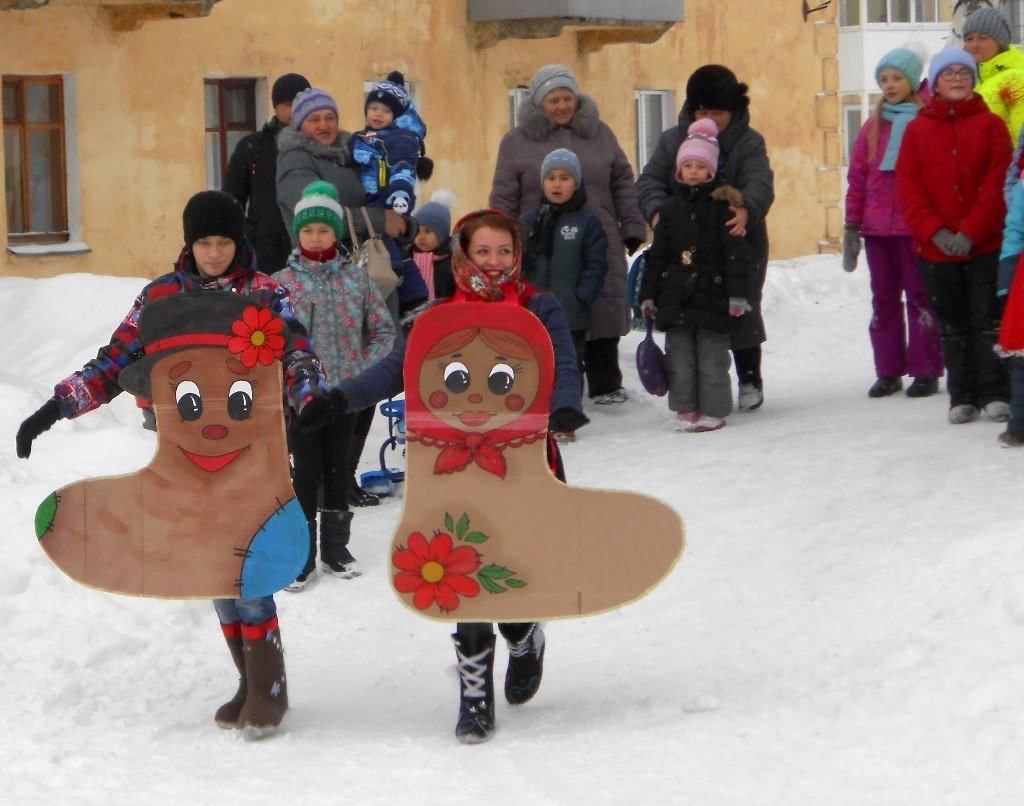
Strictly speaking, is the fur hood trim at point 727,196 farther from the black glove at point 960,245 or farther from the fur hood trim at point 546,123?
the black glove at point 960,245

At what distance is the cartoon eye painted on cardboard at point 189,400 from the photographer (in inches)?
255

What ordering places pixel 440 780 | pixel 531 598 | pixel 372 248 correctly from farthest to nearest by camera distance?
pixel 372 248, pixel 531 598, pixel 440 780

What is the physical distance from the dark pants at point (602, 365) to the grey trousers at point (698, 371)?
1.19 m

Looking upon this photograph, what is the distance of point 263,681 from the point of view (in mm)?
6410

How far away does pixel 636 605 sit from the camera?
801 cm

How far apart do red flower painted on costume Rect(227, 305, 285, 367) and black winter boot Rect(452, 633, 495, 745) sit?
3.58 ft

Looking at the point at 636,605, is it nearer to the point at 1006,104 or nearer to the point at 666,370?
the point at 666,370

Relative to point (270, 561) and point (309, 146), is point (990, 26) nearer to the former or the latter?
point (309, 146)

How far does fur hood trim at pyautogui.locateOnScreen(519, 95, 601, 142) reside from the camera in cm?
1179

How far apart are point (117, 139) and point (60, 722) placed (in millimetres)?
12202

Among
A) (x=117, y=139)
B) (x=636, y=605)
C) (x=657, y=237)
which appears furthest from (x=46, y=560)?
(x=117, y=139)

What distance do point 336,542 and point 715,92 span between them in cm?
416

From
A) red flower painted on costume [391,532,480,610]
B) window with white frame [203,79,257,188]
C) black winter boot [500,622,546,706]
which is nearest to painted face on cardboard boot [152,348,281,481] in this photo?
red flower painted on costume [391,532,480,610]

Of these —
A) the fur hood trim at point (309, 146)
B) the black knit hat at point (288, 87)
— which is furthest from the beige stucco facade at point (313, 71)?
the fur hood trim at point (309, 146)
